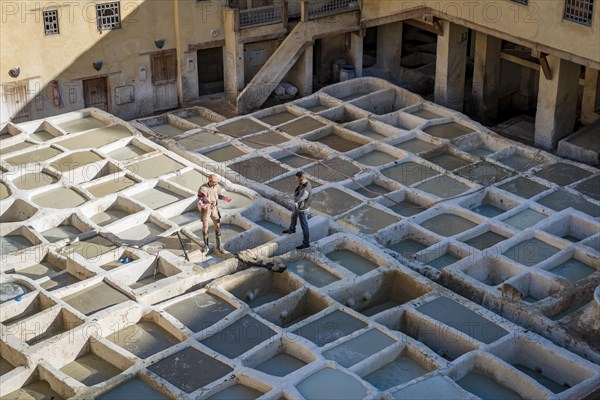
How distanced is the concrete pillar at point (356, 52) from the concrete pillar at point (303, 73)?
5.65 feet

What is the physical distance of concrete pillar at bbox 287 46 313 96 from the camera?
35.9m

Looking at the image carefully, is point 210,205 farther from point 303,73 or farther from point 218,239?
point 303,73

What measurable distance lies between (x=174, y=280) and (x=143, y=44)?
1253cm

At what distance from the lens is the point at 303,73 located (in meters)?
36.2

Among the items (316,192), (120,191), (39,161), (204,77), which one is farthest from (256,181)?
(204,77)

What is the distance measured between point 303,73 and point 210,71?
3.30 meters

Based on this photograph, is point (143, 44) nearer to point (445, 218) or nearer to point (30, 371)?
point (445, 218)

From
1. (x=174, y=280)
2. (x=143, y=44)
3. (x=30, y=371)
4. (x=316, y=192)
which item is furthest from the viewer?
(x=143, y=44)

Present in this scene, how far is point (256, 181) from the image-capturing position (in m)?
29.2

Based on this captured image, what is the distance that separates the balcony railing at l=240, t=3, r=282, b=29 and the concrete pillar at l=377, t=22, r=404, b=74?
4563 mm

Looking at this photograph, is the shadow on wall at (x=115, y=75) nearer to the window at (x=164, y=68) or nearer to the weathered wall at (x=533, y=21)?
the window at (x=164, y=68)

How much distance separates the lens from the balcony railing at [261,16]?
34.6m

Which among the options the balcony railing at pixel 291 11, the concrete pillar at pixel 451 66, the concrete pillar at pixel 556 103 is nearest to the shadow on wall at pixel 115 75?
the balcony railing at pixel 291 11

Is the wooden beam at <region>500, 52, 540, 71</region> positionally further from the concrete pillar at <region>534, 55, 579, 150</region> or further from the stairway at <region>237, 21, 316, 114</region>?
the stairway at <region>237, 21, 316, 114</region>
